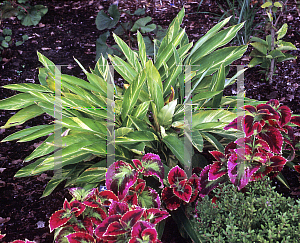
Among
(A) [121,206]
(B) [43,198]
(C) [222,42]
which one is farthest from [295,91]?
Result: (B) [43,198]

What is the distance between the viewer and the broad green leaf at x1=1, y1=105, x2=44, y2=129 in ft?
6.64

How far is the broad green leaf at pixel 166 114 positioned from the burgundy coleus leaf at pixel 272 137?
48 cm

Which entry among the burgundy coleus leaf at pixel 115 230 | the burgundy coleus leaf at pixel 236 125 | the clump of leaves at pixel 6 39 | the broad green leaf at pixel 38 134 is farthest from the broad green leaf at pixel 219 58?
the clump of leaves at pixel 6 39

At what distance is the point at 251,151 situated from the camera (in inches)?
58.0

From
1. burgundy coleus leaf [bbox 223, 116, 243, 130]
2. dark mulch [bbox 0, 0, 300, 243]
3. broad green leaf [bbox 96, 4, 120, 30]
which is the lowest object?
dark mulch [bbox 0, 0, 300, 243]

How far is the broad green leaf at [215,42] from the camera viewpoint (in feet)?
6.84

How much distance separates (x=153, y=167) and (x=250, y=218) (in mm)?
485

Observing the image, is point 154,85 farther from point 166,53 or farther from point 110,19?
point 110,19

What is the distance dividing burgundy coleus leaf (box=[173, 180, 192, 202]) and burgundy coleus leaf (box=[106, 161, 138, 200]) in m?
0.23

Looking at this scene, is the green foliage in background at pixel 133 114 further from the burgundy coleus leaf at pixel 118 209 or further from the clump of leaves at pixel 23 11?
the clump of leaves at pixel 23 11

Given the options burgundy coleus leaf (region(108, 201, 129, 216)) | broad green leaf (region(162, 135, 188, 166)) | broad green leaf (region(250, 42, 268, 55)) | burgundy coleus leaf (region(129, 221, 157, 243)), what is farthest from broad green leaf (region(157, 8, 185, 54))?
burgundy coleus leaf (region(129, 221, 157, 243))

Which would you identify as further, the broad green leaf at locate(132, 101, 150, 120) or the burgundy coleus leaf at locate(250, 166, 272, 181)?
the broad green leaf at locate(132, 101, 150, 120)

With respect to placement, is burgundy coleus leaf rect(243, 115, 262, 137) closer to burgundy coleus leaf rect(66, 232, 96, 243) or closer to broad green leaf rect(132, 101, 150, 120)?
broad green leaf rect(132, 101, 150, 120)

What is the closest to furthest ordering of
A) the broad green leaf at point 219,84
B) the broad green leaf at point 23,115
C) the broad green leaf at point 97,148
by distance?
the broad green leaf at point 97,148
the broad green leaf at point 219,84
the broad green leaf at point 23,115
